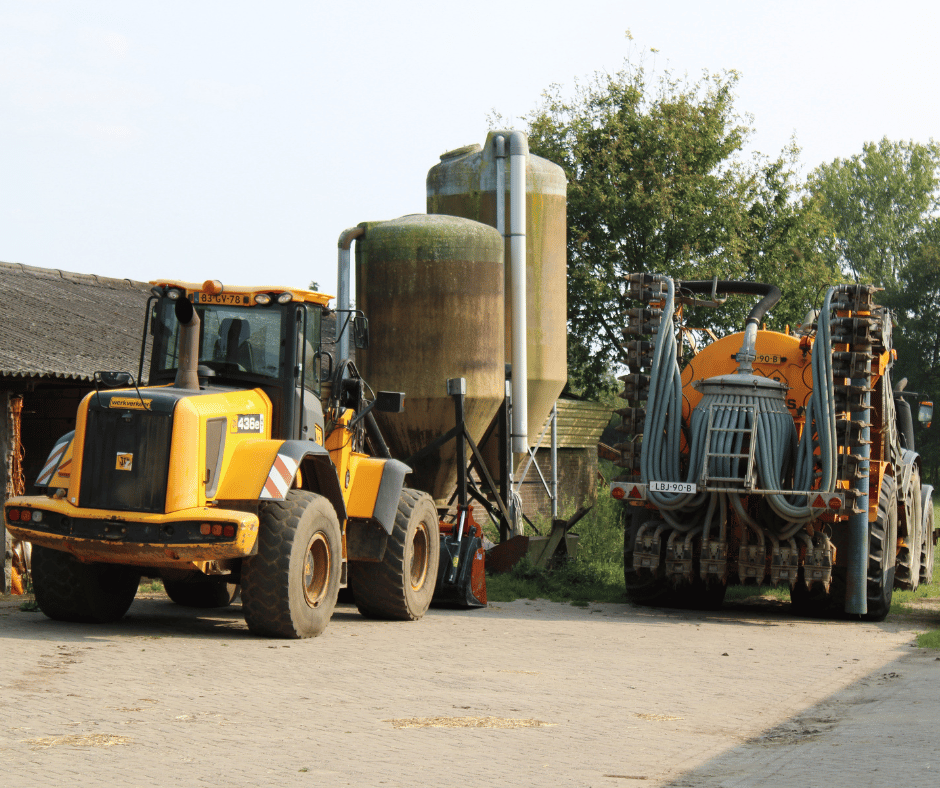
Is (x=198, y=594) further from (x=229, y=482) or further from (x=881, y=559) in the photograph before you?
(x=881, y=559)

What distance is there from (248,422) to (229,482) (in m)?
0.65

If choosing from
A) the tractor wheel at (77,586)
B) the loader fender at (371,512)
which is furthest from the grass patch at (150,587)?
the loader fender at (371,512)

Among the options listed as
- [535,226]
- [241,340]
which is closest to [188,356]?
[241,340]

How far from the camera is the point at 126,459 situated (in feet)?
34.7

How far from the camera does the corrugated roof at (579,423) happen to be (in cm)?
2758

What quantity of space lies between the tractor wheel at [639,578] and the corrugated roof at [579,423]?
11.5 metres

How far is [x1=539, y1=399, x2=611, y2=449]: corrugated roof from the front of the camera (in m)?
27.6

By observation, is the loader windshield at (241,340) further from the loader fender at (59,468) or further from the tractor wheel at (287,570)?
the tractor wheel at (287,570)

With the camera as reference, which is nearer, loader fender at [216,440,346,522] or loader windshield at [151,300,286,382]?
loader fender at [216,440,346,522]

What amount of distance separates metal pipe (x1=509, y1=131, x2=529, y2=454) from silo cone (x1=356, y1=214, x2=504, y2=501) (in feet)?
4.48

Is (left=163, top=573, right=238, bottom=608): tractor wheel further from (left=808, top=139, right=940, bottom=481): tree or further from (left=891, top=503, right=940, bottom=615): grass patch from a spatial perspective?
(left=808, top=139, right=940, bottom=481): tree

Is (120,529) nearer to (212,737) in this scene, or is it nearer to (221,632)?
(221,632)

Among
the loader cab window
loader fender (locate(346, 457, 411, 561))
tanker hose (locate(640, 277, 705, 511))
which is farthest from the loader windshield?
tanker hose (locate(640, 277, 705, 511))

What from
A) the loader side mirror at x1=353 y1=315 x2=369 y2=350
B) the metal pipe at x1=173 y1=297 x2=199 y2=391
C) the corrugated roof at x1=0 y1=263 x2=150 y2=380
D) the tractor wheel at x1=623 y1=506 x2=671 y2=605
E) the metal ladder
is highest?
the corrugated roof at x1=0 y1=263 x2=150 y2=380
